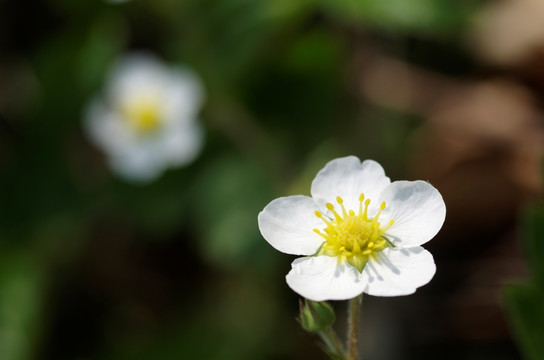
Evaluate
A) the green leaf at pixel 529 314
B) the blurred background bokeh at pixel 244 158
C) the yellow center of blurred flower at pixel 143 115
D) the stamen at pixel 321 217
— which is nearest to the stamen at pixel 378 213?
the stamen at pixel 321 217

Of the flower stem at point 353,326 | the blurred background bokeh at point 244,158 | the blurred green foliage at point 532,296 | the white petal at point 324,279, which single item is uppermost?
the blurred background bokeh at point 244,158

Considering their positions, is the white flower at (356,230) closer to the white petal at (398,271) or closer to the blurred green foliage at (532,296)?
the white petal at (398,271)

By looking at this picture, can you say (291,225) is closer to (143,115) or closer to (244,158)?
(244,158)

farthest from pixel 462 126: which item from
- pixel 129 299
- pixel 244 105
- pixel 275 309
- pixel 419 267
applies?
pixel 419 267

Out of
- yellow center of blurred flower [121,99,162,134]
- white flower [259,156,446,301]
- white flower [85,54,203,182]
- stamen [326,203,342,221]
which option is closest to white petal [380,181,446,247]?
white flower [259,156,446,301]

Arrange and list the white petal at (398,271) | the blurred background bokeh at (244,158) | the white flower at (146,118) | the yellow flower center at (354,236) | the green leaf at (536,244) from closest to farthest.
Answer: the white petal at (398,271) < the yellow flower center at (354,236) < the green leaf at (536,244) < the blurred background bokeh at (244,158) < the white flower at (146,118)

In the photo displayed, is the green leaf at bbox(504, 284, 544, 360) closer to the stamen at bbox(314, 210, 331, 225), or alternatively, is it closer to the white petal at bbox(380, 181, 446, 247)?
the white petal at bbox(380, 181, 446, 247)

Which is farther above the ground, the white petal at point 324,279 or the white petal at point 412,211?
the white petal at point 412,211
